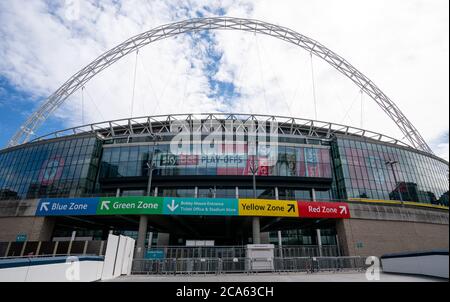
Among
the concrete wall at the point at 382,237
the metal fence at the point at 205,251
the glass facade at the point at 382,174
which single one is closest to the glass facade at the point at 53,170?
the metal fence at the point at 205,251

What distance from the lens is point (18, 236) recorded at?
25.9 meters

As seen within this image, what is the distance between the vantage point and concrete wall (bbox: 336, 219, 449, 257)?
83.2 ft

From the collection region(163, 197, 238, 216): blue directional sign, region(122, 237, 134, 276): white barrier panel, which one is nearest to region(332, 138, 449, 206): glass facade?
region(163, 197, 238, 216): blue directional sign

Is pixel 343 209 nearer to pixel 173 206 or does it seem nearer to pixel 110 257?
pixel 173 206

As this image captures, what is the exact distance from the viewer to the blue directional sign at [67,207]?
24.8 m

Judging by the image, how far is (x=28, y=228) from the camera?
26.0 m

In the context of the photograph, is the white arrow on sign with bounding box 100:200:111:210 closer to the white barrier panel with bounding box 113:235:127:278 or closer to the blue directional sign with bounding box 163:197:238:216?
the blue directional sign with bounding box 163:197:238:216

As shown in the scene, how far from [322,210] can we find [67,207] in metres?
28.3

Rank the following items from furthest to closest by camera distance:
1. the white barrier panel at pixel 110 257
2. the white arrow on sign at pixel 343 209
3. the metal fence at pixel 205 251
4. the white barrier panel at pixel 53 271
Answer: the white arrow on sign at pixel 343 209 → the metal fence at pixel 205 251 → the white barrier panel at pixel 110 257 → the white barrier panel at pixel 53 271

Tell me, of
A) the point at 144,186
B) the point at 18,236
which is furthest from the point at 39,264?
the point at 144,186

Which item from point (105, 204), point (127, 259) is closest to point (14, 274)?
point (127, 259)

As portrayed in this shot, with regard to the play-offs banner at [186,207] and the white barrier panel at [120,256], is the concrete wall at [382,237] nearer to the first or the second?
the play-offs banner at [186,207]
